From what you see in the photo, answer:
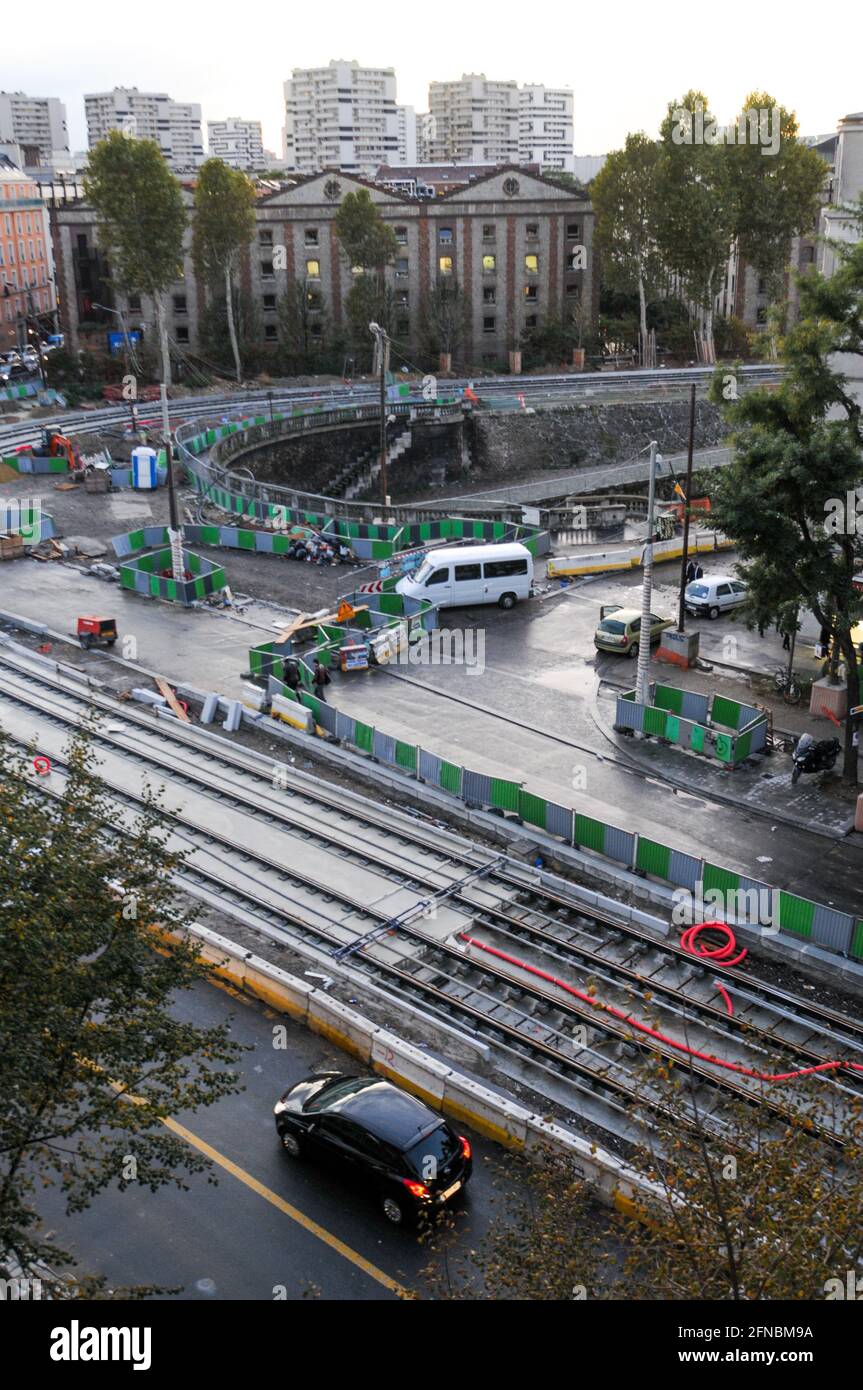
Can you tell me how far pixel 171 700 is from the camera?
1206 inches

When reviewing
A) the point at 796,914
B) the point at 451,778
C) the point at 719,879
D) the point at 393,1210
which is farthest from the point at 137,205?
the point at 393,1210

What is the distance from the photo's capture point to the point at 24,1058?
10492 mm

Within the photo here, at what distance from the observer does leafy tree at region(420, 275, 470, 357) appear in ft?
257

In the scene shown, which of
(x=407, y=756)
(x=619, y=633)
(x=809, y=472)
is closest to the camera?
(x=809, y=472)

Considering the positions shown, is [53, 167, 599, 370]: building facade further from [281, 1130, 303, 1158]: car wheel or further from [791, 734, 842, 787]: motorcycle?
[281, 1130, 303, 1158]: car wheel

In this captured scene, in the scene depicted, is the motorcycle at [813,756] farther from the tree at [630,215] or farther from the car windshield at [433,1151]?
the tree at [630,215]

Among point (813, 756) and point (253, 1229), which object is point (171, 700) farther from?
point (253, 1229)

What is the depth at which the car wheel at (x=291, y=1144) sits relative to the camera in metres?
15.4

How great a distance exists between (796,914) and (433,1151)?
8.61 m

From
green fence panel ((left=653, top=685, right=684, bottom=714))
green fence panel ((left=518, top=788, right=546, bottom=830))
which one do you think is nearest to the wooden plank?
green fence panel ((left=518, top=788, right=546, bottom=830))

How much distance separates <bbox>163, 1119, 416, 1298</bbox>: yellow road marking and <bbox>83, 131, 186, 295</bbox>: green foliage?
2458 inches

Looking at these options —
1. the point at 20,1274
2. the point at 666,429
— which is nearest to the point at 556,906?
the point at 20,1274

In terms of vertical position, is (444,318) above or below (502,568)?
above
